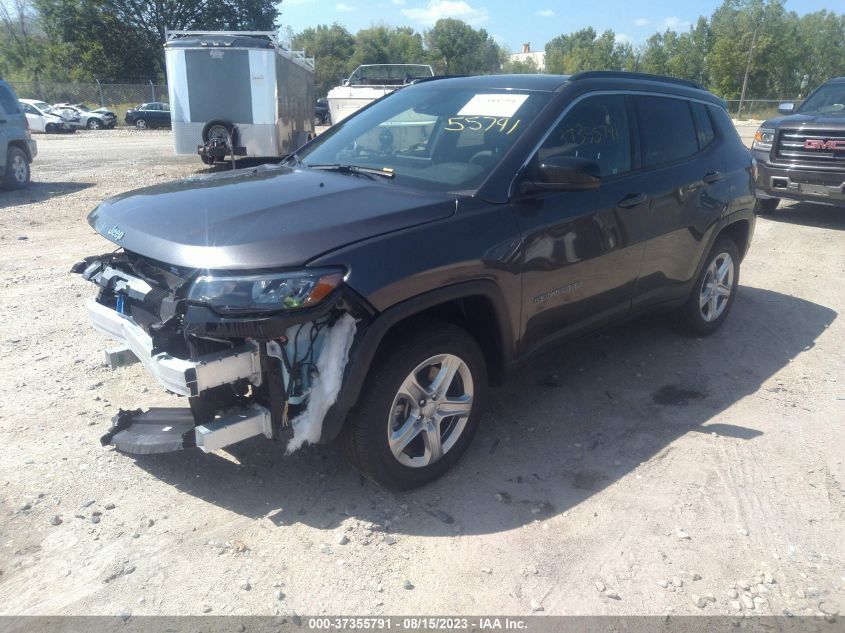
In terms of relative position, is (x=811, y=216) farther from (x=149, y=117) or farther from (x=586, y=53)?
(x=586, y=53)

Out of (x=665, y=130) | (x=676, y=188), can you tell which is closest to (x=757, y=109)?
(x=665, y=130)

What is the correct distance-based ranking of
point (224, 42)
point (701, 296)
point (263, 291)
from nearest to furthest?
point (263, 291), point (701, 296), point (224, 42)

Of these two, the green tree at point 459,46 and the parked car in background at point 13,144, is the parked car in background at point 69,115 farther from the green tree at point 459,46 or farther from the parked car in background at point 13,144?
the green tree at point 459,46

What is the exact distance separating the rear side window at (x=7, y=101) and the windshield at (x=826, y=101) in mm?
13224

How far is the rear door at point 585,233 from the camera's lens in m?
3.60

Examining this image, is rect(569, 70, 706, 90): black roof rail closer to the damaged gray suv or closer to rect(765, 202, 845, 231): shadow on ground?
the damaged gray suv

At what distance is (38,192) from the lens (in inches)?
496

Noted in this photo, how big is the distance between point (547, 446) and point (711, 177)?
247cm

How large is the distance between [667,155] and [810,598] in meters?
2.90

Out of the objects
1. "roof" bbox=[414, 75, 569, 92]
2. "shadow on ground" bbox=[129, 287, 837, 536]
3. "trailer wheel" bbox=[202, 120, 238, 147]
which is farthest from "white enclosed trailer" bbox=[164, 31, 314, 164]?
"shadow on ground" bbox=[129, 287, 837, 536]

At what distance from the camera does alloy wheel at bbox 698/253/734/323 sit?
532cm

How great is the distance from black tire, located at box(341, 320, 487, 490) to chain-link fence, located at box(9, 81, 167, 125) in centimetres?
4281

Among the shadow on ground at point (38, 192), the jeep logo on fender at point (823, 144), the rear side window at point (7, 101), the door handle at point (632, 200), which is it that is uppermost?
the rear side window at point (7, 101)

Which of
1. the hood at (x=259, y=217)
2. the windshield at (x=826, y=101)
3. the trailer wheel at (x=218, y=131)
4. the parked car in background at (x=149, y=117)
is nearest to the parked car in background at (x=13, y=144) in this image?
the trailer wheel at (x=218, y=131)
